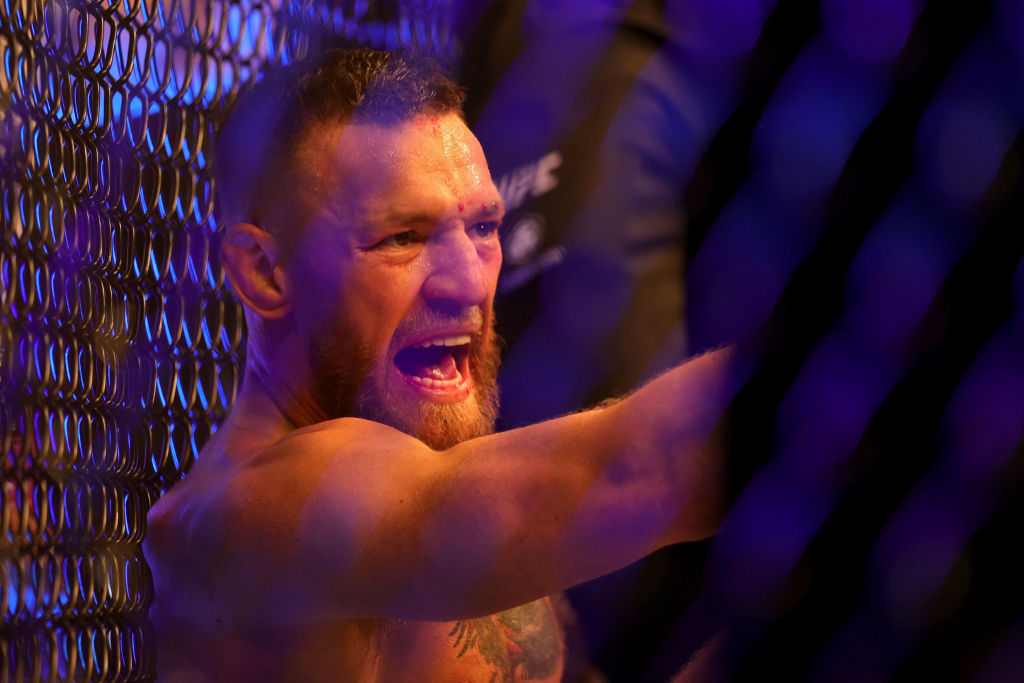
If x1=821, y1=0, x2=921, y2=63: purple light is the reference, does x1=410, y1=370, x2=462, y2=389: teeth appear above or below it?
below

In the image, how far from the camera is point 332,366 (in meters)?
1.50

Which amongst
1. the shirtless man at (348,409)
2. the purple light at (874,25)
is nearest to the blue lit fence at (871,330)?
the purple light at (874,25)

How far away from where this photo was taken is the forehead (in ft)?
4.74

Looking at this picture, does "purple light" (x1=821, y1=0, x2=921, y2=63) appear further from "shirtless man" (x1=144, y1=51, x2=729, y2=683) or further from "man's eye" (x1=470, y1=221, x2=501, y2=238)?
"man's eye" (x1=470, y1=221, x2=501, y2=238)

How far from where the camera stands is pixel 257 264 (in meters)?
1.51

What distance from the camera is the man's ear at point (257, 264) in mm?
1506

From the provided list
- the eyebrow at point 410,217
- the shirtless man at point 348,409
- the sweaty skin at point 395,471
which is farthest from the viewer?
the eyebrow at point 410,217

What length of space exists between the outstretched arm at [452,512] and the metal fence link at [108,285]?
325 millimetres

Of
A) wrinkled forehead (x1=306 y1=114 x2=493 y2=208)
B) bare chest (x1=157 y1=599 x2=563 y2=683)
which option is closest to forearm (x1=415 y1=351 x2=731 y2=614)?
bare chest (x1=157 y1=599 x2=563 y2=683)

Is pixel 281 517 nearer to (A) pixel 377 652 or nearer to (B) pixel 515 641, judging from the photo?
(A) pixel 377 652

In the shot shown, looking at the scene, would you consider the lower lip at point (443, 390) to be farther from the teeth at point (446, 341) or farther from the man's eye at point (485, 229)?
the man's eye at point (485, 229)

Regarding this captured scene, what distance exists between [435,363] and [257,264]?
0.30 meters

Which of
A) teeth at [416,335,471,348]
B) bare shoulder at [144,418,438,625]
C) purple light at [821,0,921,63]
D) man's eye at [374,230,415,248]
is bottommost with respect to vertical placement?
bare shoulder at [144,418,438,625]

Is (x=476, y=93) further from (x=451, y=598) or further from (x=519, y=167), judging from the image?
(x=451, y=598)
